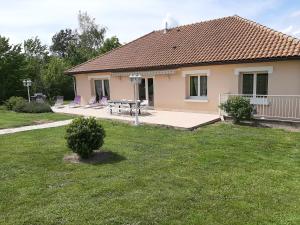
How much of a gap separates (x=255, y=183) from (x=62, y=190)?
4637mm

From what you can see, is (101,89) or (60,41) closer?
(101,89)

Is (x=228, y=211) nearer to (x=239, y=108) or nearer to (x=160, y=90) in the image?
(x=239, y=108)

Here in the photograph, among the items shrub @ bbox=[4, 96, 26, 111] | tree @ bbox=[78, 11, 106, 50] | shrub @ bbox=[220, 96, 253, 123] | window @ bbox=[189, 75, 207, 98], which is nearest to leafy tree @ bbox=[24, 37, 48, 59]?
tree @ bbox=[78, 11, 106, 50]

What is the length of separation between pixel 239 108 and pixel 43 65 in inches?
1335

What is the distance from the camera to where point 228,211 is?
18.9 ft

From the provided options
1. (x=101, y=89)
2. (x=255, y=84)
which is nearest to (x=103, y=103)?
(x=101, y=89)

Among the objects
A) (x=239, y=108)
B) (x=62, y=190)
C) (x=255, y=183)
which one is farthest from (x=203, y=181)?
(x=239, y=108)

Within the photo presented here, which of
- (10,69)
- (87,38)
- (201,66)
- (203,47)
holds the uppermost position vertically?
(87,38)

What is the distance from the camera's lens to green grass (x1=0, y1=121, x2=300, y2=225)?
5.70 metres

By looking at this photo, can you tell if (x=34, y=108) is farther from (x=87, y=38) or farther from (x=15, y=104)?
(x=87, y=38)

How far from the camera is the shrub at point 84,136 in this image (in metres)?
9.11

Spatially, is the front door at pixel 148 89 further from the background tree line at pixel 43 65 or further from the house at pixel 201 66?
the background tree line at pixel 43 65

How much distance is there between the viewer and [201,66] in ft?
58.7

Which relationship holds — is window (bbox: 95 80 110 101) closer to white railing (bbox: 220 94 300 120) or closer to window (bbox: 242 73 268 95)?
white railing (bbox: 220 94 300 120)
